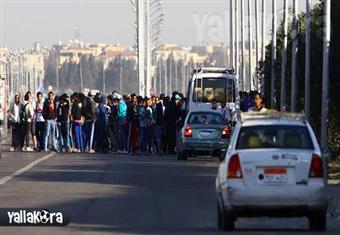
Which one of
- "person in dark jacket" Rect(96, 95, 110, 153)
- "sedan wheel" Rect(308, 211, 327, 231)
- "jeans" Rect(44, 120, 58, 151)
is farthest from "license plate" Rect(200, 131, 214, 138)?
"sedan wheel" Rect(308, 211, 327, 231)

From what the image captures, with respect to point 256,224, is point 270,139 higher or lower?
higher

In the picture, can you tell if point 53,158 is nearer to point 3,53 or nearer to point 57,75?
point 3,53

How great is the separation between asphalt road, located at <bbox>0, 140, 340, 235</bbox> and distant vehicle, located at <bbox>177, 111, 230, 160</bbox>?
756mm

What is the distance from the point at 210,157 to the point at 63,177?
11.8m

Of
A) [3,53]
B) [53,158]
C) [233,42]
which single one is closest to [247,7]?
[233,42]

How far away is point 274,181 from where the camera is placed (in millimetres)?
19422

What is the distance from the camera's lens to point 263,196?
19.3 meters

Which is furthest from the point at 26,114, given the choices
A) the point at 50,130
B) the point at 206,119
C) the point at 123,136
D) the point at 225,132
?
the point at 225,132

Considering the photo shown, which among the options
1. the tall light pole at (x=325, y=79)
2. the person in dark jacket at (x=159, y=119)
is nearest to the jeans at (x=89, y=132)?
the person in dark jacket at (x=159, y=119)

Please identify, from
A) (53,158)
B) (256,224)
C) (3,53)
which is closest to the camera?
(256,224)

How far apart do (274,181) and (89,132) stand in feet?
82.2

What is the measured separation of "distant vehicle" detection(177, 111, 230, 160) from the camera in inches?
1563

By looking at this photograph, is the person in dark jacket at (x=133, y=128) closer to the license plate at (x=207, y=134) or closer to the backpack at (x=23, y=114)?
the backpack at (x=23, y=114)

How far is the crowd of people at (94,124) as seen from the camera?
43.9 meters
